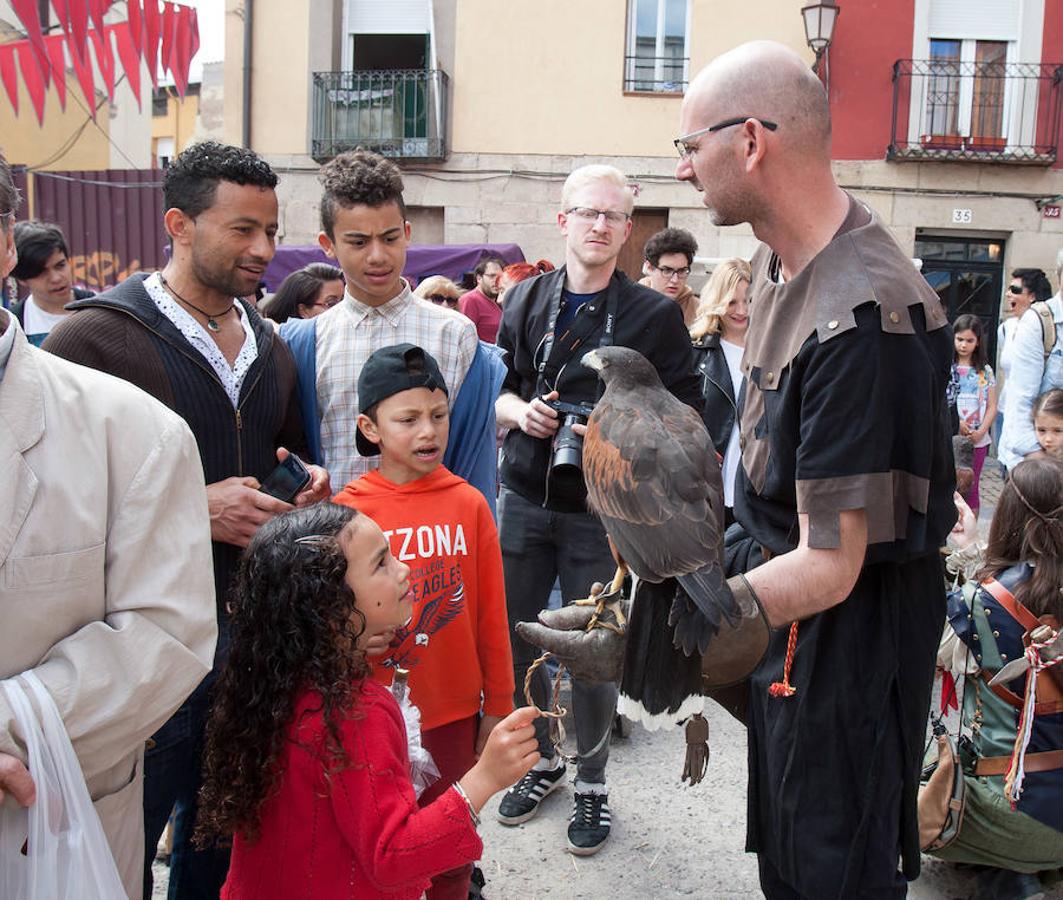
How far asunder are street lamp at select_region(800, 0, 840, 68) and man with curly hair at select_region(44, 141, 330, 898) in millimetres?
13539

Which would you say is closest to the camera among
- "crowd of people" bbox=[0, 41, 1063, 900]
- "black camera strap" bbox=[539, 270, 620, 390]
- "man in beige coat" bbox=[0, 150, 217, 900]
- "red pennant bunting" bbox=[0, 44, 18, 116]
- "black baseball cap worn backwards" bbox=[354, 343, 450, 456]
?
"man in beige coat" bbox=[0, 150, 217, 900]

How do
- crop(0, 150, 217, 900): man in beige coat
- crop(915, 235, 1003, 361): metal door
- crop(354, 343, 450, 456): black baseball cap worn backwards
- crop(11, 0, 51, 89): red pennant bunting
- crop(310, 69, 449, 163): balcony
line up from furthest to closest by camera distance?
crop(310, 69, 449, 163): balcony → crop(915, 235, 1003, 361): metal door → crop(11, 0, 51, 89): red pennant bunting → crop(354, 343, 450, 456): black baseball cap worn backwards → crop(0, 150, 217, 900): man in beige coat

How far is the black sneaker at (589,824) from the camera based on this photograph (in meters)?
3.75

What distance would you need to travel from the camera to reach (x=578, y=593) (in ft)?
12.9

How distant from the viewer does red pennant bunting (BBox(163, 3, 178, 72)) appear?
44.9 ft

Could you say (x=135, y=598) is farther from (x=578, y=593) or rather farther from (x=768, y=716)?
(x=578, y=593)

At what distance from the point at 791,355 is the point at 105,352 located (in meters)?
Answer: 1.76

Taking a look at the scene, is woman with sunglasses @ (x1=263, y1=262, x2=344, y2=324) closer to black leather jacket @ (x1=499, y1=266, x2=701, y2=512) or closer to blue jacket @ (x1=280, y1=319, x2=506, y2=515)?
black leather jacket @ (x1=499, y1=266, x2=701, y2=512)

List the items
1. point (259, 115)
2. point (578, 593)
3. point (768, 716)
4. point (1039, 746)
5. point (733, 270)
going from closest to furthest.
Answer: point (768, 716) < point (1039, 746) < point (578, 593) < point (733, 270) < point (259, 115)

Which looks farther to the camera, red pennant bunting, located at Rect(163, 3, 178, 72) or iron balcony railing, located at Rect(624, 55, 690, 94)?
iron balcony railing, located at Rect(624, 55, 690, 94)

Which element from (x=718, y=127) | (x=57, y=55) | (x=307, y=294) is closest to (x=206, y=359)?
(x=718, y=127)

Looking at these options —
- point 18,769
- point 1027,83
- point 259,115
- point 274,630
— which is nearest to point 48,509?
point 18,769

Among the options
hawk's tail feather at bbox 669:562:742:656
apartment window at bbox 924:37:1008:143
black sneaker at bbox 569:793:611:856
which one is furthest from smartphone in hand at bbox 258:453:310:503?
apartment window at bbox 924:37:1008:143

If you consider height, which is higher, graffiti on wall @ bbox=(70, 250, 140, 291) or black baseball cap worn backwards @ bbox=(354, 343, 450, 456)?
graffiti on wall @ bbox=(70, 250, 140, 291)
